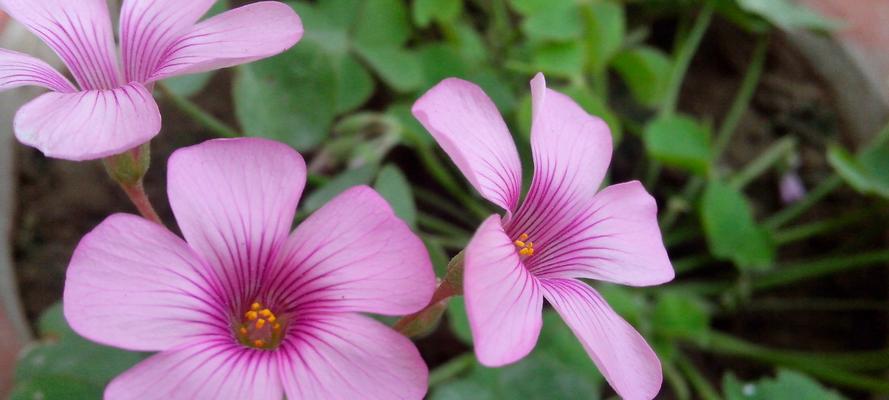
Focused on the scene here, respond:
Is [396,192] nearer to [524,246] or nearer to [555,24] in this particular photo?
[524,246]

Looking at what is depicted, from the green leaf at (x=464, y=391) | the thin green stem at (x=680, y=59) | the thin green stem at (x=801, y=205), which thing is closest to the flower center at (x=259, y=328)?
the green leaf at (x=464, y=391)

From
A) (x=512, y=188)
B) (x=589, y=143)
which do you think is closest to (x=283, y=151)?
(x=512, y=188)

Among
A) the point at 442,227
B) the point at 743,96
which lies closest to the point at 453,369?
the point at 442,227

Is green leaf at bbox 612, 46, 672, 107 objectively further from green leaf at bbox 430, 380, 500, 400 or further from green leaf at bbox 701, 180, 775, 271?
green leaf at bbox 430, 380, 500, 400

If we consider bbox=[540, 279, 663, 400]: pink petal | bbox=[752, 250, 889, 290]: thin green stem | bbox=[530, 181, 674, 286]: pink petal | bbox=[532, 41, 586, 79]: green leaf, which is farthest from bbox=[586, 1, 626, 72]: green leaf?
bbox=[540, 279, 663, 400]: pink petal

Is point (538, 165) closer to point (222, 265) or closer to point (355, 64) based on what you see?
point (222, 265)

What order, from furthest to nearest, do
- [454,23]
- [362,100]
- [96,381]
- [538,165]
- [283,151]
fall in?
1. [454,23]
2. [362,100]
3. [96,381]
4. [538,165]
5. [283,151]

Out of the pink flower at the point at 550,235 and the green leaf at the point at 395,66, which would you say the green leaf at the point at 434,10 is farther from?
the pink flower at the point at 550,235
